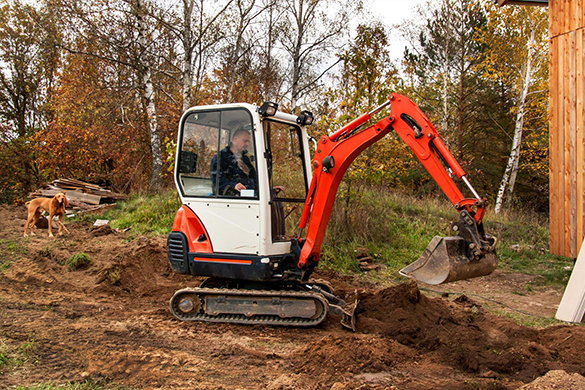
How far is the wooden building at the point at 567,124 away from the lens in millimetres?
6609

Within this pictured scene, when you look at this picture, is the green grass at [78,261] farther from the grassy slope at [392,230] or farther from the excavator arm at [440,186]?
the excavator arm at [440,186]

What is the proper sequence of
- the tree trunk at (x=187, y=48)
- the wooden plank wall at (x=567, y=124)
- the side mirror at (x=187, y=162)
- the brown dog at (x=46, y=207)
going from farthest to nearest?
the tree trunk at (x=187, y=48)
the brown dog at (x=46, y=207)
the wooden plank wall at (x=567, y=124)
the side mirror at (x=187, y=162)

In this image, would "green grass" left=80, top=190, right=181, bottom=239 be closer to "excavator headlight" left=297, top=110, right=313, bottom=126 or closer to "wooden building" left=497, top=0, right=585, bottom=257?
"excavator headlight" left=297, top=110, right=313, bottom=126

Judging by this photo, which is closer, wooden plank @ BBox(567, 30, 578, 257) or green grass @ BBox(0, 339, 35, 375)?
green grass @ BBox(0, 339, 35, 375)

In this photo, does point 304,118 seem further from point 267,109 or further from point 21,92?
point 21,92

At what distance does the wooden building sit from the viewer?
6.61 meters

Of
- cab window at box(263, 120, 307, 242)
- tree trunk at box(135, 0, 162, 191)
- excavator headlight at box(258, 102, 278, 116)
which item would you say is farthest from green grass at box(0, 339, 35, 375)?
tree trunk at box(135, 0, 162, 191)

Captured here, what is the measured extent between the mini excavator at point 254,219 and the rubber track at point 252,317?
0.04 ft

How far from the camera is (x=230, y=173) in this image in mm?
5191

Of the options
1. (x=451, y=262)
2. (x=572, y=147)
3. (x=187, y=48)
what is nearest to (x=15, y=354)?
(x=451, y=262)

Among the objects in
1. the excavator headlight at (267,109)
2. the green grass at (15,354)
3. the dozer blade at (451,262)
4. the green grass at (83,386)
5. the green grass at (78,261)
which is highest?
the excavator headlight at (267,109)

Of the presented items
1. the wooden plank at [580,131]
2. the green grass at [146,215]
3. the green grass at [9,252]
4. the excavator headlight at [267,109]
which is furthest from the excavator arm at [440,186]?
the green grass at [146,215]

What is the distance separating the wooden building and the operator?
16.2 feet

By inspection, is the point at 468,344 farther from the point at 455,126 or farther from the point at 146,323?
the point at 455,126
